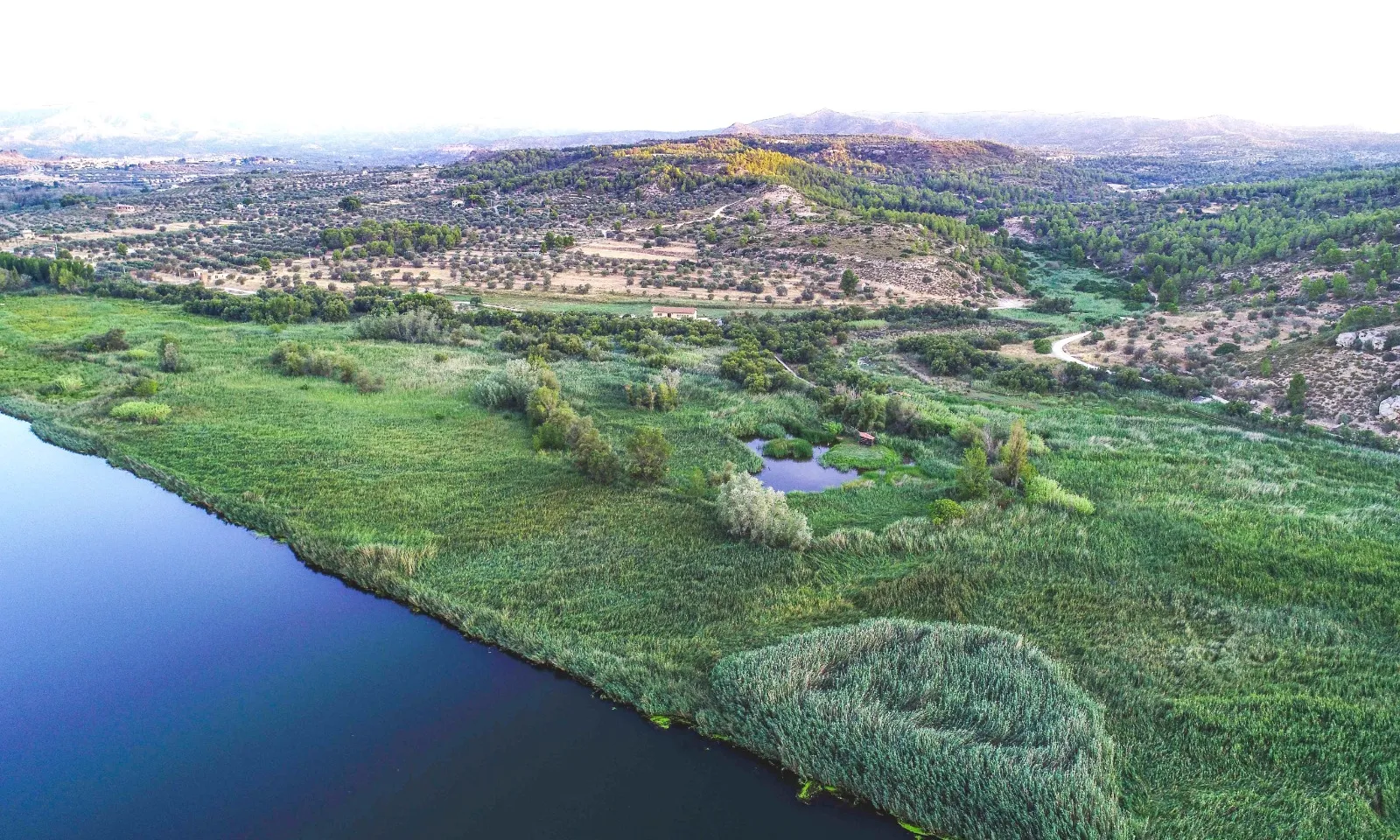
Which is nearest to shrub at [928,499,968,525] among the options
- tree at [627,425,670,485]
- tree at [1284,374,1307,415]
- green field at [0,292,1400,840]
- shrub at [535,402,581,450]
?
green field at [0,292,1400,840]

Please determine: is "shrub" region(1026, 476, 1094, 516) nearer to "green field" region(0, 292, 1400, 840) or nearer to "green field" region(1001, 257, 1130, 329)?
"green field" region(0, 292, 1400, 840)

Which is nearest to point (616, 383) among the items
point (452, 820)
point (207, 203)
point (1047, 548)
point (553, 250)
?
point (1047, 548)

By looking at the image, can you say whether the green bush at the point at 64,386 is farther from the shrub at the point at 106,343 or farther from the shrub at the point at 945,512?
the shrub at the point at 945,512

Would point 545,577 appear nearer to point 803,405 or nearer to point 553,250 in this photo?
point 803,405

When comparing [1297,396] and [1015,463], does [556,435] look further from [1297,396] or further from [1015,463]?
[1297,396]

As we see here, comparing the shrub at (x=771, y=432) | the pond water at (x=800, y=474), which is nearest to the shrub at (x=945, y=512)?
the pond water at (x=800, y=474)
